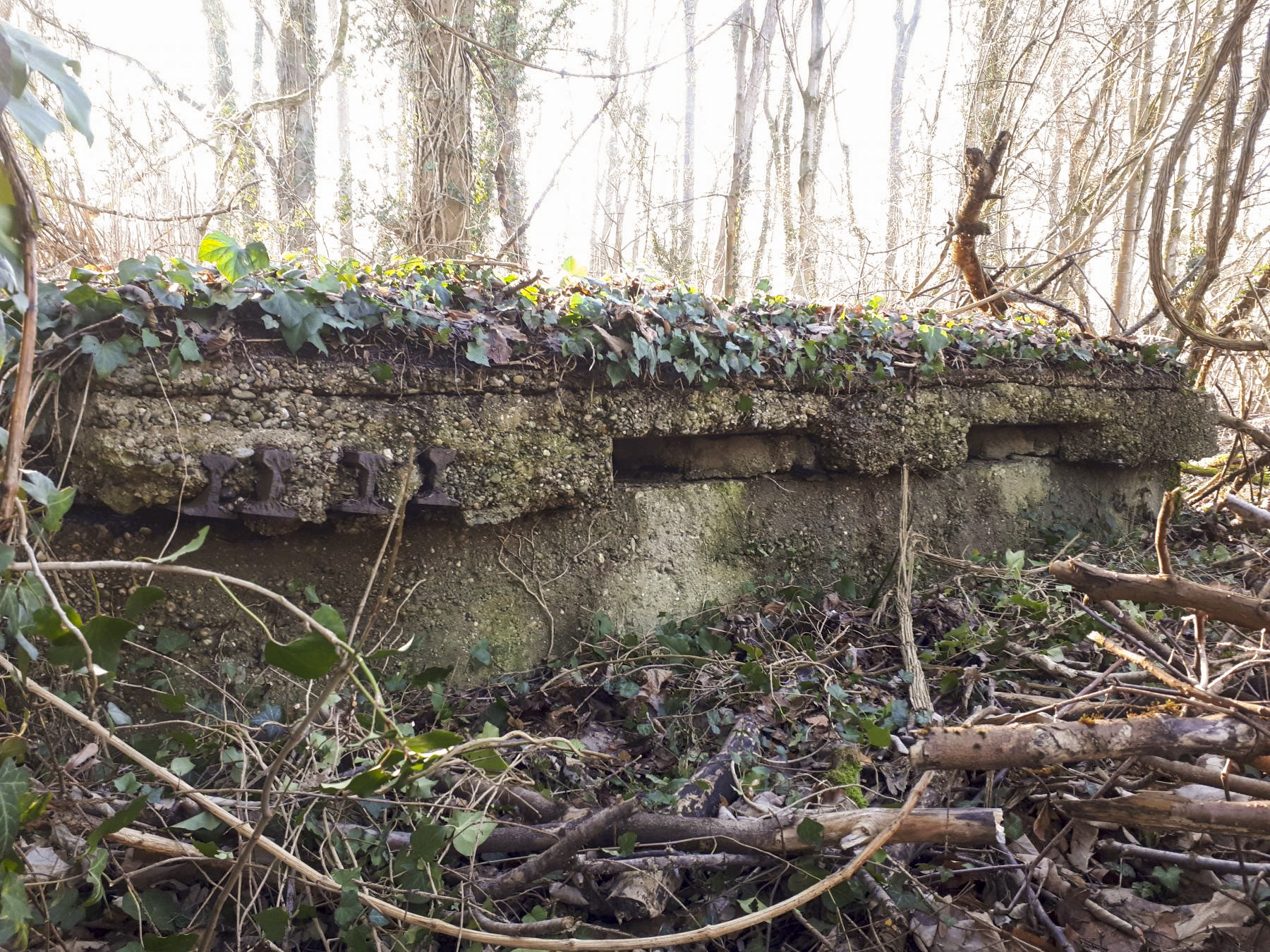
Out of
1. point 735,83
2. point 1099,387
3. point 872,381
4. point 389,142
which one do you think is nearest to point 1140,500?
point 1099,387

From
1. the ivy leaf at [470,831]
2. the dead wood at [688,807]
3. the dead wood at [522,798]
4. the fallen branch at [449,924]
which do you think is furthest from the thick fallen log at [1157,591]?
the ivy leaf at [470,831]

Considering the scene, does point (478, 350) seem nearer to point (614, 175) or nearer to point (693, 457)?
point (693, 457)

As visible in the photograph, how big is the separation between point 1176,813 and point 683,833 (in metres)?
1.03

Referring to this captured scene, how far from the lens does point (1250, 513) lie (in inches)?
83.7

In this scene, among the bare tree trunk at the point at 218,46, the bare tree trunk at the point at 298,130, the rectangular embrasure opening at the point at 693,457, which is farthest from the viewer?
the bare tree trunk at the point at 218,46

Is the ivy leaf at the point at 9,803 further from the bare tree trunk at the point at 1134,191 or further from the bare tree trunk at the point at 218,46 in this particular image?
the bare tree trunk at the point at 218,46

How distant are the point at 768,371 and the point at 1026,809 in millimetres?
1666

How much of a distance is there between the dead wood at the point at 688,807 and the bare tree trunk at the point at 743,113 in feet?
17.0

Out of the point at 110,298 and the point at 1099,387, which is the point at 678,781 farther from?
the point at 1099,387

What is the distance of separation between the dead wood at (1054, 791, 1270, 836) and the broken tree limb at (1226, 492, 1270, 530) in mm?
832

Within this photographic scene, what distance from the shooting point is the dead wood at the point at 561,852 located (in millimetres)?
1609

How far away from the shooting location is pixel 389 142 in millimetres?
5711

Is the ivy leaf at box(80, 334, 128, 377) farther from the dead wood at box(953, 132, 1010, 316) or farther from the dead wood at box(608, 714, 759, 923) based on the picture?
the dead wood at box(953, 132, 1010, 316)

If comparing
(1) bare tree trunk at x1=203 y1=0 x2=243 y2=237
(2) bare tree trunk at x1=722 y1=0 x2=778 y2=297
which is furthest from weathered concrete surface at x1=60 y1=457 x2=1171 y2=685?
(1) bare tree trunk at x1=203 y1=0 x2=243 y2=237
